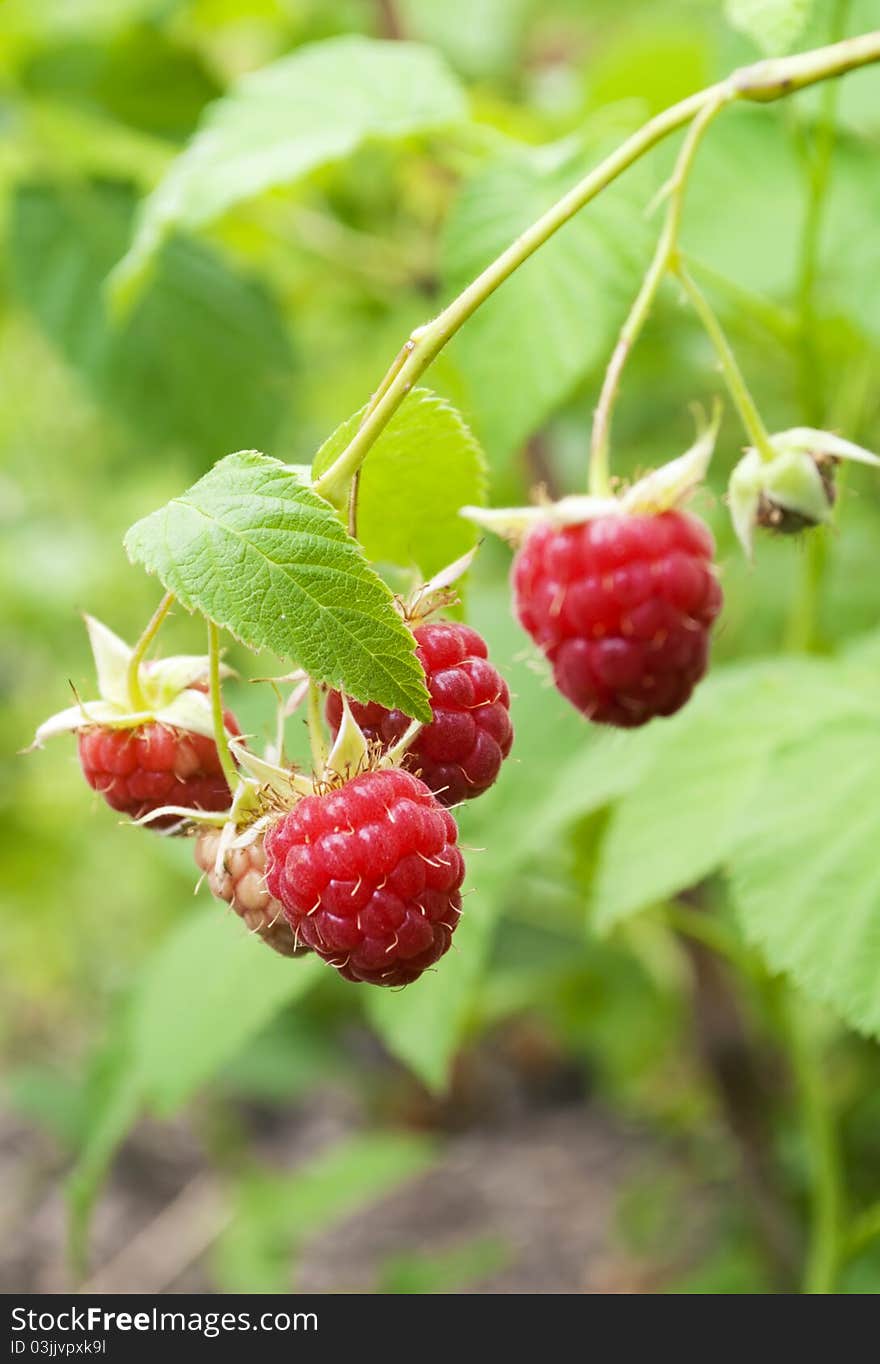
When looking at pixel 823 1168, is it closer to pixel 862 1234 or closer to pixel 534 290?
pixel 862 1234

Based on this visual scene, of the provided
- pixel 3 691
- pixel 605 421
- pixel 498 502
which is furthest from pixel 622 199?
pixel 3 691

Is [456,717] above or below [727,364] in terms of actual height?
below

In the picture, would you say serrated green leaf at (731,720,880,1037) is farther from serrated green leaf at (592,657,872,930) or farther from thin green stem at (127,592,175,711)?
thin green stem at (127,592,175,711)

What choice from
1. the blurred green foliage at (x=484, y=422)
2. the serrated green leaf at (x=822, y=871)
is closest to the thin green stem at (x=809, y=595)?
the blurred green foliage at (x=484, y=422)

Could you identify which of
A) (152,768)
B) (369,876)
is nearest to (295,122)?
(152,768)

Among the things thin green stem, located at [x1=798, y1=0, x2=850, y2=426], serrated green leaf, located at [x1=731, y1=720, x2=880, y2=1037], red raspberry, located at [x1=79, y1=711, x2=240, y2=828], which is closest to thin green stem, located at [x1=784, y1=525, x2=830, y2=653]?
thin green stem, located at [x1=798, y1=0, x2=850, y2=426]


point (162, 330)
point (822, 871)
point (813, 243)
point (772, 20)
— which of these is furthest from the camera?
point (162, 330)

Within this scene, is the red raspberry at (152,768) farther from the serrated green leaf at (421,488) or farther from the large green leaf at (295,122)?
the large green leaf at (295,122)
